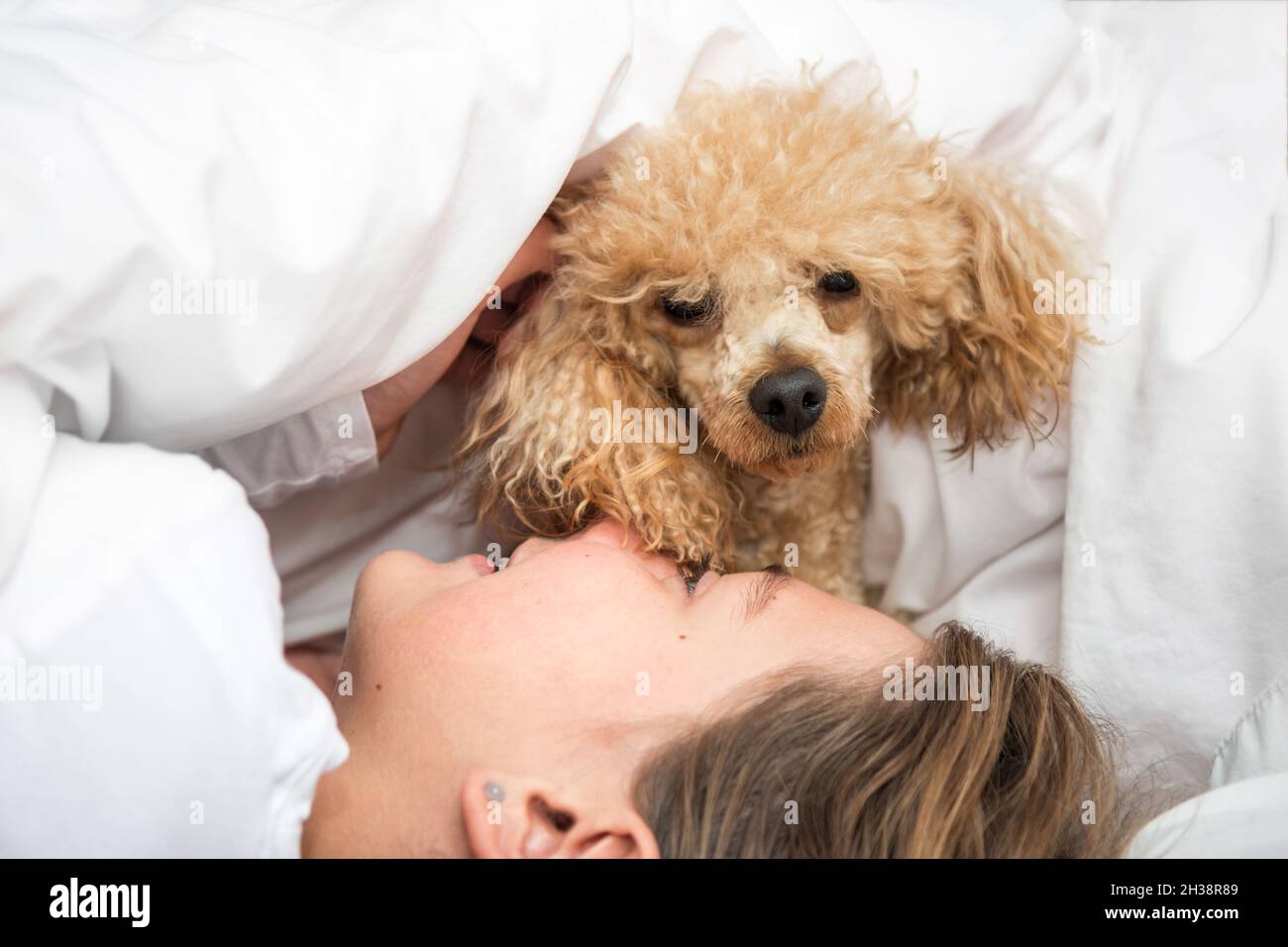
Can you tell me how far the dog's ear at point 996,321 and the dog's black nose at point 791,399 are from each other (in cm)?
17

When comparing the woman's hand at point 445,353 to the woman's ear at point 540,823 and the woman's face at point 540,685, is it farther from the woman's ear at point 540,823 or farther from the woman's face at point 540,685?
the woman's ear at point 540,823

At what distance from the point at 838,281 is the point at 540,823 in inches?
25.2

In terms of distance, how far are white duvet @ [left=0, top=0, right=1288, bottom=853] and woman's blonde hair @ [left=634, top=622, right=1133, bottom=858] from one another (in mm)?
261

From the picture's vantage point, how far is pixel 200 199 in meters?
0.90

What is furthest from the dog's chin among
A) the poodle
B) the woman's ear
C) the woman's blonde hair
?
the woman's ear

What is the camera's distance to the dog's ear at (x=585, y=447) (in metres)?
1.14

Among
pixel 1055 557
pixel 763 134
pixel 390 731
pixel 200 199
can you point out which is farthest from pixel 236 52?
pixel 1055 557

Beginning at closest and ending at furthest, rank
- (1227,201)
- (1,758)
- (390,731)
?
(1,758)
(390,731)
(1227,201)

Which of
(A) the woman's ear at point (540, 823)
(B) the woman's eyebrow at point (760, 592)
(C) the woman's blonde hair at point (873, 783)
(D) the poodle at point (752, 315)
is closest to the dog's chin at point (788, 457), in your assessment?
(D) the poodle at point (752, 315)

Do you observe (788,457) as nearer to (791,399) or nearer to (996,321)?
(791,399)

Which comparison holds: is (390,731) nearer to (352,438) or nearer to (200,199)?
(352,438)

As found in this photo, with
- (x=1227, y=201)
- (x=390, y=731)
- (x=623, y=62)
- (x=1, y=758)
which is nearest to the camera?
(x=1, y=758)

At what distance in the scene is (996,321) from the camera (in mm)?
1189
